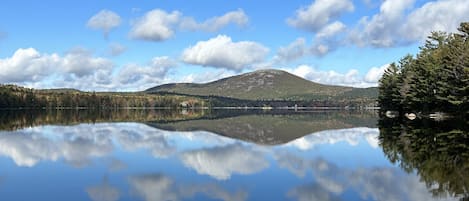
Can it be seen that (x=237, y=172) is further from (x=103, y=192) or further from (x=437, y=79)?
(x=437, y=79)

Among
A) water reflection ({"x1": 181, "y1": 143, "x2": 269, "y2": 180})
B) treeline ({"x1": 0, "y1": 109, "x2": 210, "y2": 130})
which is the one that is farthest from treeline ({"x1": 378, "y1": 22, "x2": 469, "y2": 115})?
treeline ({"x1": 0, "y1": 109, "x2": 210, "y2": 130})

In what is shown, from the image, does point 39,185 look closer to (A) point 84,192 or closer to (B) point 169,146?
(A) point 84,192

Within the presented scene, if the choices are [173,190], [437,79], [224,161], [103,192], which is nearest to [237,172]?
[224,161]

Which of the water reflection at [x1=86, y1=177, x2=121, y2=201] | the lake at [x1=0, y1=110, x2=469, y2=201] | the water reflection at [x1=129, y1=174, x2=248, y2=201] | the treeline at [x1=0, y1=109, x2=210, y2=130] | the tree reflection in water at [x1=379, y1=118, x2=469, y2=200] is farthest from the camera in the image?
the treeline at [x1=0, y1=109, x2=210, y2=130]

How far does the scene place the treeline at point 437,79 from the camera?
57.2 metres

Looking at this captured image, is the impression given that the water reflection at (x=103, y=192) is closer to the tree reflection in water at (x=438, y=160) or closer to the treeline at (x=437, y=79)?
the tree reflection in water at (x=438, y=160)

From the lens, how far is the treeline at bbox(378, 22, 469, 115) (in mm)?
57188

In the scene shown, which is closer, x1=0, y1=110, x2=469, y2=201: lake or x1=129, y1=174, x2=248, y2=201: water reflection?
x1=129, y1=174, x2=248, y2=201: water reflection

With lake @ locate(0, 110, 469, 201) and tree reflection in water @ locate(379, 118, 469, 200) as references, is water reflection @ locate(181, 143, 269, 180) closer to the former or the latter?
lake @ locate(0, 110, 469, 201)

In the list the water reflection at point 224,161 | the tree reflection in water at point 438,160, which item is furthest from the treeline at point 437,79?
the water reflection at point 224,161

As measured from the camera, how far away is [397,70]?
10031 cm

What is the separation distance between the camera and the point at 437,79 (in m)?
64.4

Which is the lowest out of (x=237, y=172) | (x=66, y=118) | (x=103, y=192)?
(x=237, y=172)

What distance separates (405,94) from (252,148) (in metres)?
53.0
